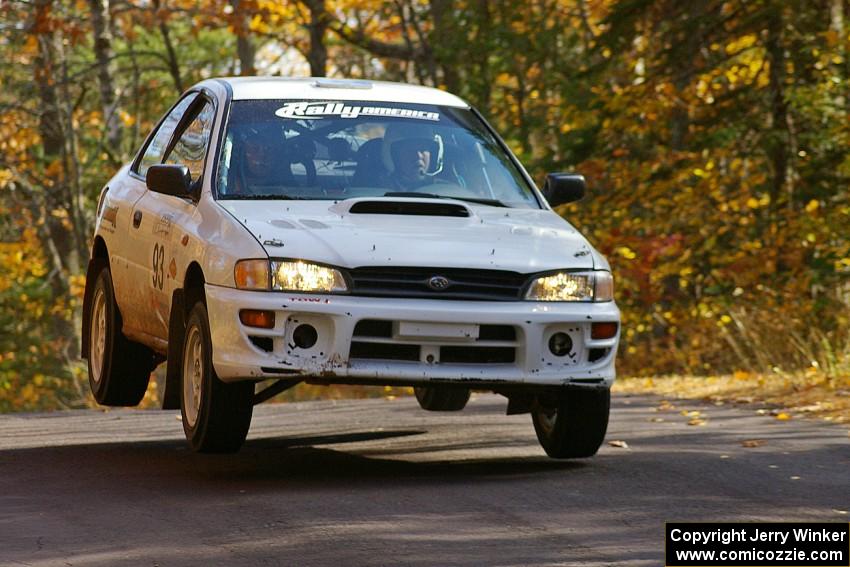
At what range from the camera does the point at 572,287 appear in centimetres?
846

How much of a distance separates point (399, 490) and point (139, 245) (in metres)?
2.83

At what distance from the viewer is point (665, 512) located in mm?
7367

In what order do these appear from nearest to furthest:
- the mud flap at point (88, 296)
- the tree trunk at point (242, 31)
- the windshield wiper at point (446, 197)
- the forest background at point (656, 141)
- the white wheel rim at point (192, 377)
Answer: the white wheel rim at point (192, 377) < the windshield wiper at point (446, 197) < the mud flap at point (88, 296) < the forest background at point (656, 141) < the tree trunk at point (242, 31)

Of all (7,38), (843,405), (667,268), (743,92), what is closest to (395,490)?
(843,405)

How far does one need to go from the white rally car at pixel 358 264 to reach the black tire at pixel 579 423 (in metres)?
0.01

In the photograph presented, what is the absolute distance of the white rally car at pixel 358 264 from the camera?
26.6 feet

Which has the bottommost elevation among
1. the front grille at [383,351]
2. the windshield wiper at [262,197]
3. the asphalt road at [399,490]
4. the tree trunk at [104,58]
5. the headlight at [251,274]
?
the asphalt road at [399,490]

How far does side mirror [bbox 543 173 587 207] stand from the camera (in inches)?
382

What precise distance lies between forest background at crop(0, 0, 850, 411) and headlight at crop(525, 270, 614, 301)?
5.05 metres

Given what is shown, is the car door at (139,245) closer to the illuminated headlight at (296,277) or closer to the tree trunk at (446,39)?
the illuminated headlight at (296,277)

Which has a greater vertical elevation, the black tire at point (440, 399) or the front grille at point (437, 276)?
the front grille at point (437, 276)

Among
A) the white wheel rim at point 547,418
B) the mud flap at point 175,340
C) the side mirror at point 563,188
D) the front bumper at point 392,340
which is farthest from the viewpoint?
the side mirror at point 563,188

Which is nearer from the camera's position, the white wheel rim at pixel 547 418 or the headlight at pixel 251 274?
the headlight at pixel 251 274

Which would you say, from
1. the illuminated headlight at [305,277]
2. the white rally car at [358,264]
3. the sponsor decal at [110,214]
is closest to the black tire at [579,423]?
the white rally car at [358,264]
